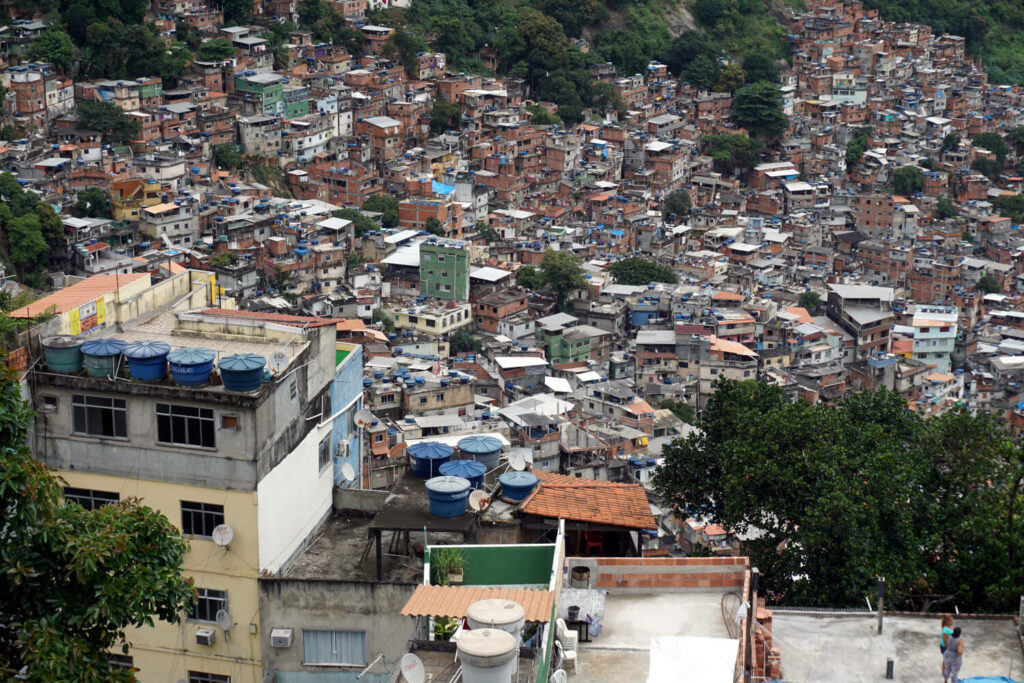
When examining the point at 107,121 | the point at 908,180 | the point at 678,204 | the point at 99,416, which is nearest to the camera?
the point at 99,416

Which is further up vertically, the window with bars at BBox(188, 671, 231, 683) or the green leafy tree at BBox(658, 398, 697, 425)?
the window with bars at BBox(188, 671, 231, 683)

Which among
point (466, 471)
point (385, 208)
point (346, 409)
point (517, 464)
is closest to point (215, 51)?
point (385, 208)

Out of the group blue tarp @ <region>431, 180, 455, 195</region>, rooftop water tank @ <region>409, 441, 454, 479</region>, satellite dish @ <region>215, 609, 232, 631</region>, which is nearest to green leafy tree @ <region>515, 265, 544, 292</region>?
blue tarp @ <region>431, 180, 455, 195</region>

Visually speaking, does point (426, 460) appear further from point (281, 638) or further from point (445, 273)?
point (445, 273)

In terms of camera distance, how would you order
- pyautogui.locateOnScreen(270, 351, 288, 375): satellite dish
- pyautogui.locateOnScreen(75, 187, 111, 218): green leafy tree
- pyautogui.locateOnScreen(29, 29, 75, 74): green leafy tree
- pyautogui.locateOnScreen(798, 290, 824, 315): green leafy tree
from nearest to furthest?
pyautogui.locateOnScreen(270, 351, 288, 375): satellite dish → pyautogui.locateOnScreen(75, 187, 111, 218): green leafy tree → pyautogui.locateOnScreen(798, 290, 824, 315): green leafy tree → pyautogui.locateOnScreen(29, 29, 75, 74): green leafy tree

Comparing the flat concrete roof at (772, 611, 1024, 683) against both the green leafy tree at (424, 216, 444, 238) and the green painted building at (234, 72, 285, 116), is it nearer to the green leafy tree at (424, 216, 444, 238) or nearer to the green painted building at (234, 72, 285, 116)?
the green leafy tree at (424, 216, 444, 238)
